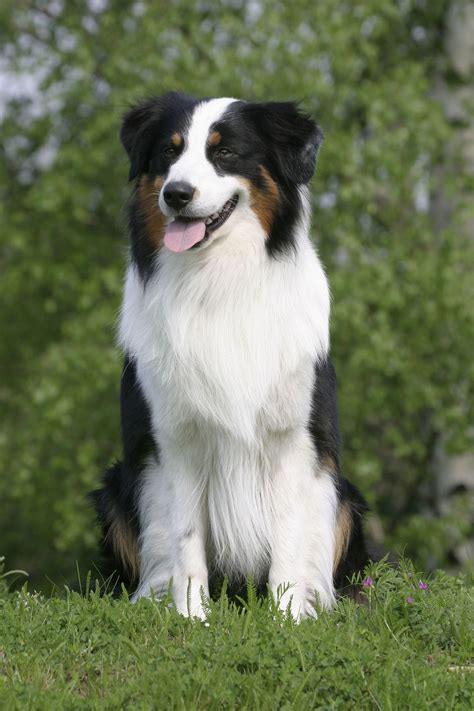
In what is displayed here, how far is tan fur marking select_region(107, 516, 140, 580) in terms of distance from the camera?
17.6ft

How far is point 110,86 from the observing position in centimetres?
1273

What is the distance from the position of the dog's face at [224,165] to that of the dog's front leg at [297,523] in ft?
3.11

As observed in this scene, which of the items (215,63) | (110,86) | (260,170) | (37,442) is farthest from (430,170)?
(260,170)

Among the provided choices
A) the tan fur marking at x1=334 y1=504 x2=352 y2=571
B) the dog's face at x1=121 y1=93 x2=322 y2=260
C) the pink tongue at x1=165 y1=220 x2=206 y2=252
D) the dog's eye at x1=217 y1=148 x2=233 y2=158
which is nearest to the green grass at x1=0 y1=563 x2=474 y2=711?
the tan fur marking at x1=334 y1=504 x2=352 y2=571

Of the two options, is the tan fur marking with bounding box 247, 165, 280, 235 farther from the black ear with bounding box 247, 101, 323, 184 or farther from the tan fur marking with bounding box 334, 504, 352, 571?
the tan fur marking with bounding box 334, 504, 352, 571

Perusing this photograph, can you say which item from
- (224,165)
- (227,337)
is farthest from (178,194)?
(227,337)

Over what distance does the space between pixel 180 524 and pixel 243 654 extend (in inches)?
42.1

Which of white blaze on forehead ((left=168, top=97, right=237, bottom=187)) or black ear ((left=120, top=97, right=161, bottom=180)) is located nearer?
white blaze on forehead ((left=168, top=97, right=237, bottom=187))

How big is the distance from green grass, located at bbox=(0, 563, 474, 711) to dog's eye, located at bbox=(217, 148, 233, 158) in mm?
1814

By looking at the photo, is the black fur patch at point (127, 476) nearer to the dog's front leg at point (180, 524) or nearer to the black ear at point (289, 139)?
the dog's front leg at point (180, 524)

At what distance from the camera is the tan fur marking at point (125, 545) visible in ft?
17.6

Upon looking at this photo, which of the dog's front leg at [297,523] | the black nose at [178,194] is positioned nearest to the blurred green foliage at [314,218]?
the dog's front leg at [297,523]

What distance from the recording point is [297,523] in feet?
15.8

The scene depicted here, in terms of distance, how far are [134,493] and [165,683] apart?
159cm
